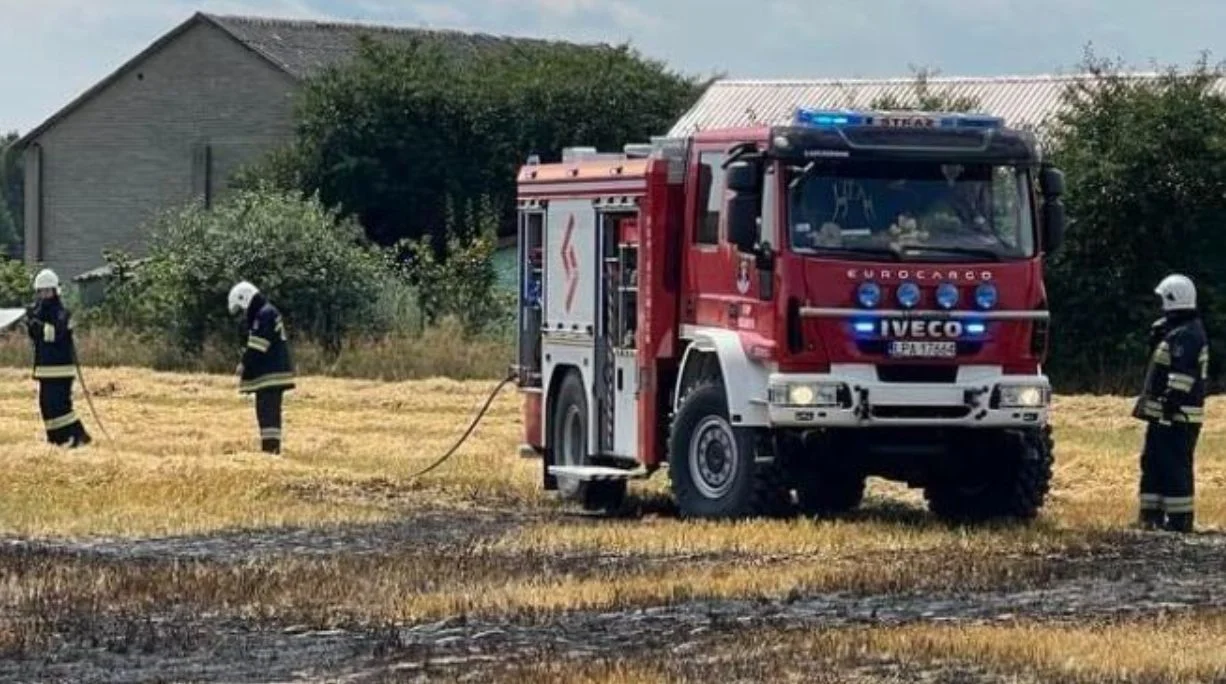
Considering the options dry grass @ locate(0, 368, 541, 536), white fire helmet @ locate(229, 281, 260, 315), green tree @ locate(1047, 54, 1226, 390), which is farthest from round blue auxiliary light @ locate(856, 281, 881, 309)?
green tree @ locate(1047, 54, 1226, 390)

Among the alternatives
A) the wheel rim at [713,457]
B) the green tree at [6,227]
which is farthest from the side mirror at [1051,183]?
the green tree at [6,227]

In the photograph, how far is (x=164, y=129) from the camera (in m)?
68.9

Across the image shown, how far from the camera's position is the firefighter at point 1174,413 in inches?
741

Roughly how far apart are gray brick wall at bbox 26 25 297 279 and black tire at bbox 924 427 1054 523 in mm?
48217

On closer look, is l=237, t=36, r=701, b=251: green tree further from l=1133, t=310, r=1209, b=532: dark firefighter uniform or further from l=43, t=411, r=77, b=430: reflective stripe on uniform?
l=1133, t=310, r=1209, b=532: dark firefighter uniform

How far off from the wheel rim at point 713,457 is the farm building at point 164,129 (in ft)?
157

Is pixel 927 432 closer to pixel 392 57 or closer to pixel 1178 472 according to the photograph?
pixel 1178 472

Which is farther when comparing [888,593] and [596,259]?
[596,259]

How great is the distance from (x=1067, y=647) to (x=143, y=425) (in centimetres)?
1944

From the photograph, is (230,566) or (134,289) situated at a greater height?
(134,289)

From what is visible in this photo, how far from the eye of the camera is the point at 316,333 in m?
44.9

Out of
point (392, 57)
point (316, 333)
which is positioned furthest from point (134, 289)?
point (392, 57)

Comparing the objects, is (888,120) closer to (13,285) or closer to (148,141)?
(13,285)

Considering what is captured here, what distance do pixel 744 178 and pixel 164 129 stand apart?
5228 cm
